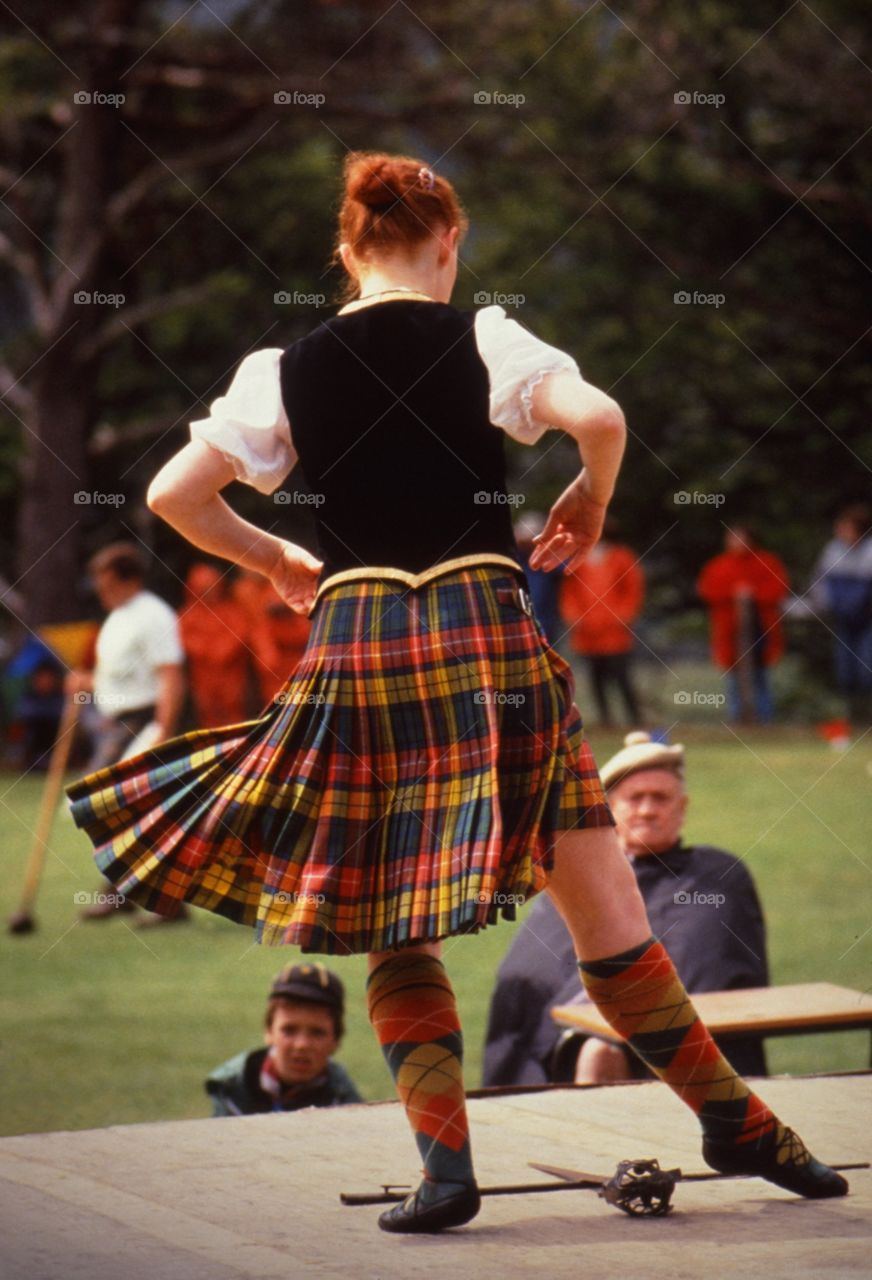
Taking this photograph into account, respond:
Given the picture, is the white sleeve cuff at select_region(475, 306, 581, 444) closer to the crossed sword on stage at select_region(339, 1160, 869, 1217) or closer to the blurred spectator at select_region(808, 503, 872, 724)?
the crossed sword on stage at select_region(339, 1160, 869, 1217)

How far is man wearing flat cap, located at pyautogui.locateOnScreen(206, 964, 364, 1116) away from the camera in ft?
18.2

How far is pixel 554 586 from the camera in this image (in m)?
17.7

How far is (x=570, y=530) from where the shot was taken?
3.63 m

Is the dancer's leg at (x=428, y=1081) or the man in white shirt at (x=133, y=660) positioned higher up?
the man in white shirt at (x=133, y=660)

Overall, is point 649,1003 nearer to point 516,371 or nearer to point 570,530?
point 570,530

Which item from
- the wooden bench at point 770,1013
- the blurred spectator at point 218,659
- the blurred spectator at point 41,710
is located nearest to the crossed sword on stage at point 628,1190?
the wooden bench at point 770,1013

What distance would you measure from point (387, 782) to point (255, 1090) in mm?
2360

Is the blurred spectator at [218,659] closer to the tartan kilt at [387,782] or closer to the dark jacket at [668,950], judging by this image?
the dark jacket at [668,950]

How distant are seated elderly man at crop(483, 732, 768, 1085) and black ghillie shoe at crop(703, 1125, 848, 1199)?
1568mm

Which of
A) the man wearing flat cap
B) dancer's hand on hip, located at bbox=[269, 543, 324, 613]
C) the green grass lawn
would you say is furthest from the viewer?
the green grass lawn

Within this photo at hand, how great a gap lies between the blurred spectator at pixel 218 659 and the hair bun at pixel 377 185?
13.2m

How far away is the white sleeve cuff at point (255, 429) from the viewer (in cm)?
351

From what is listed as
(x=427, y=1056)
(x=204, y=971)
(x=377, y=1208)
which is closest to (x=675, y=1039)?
(x=427, y=1056)

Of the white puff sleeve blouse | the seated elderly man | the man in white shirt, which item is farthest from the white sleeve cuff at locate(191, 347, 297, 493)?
the man in white shirt
